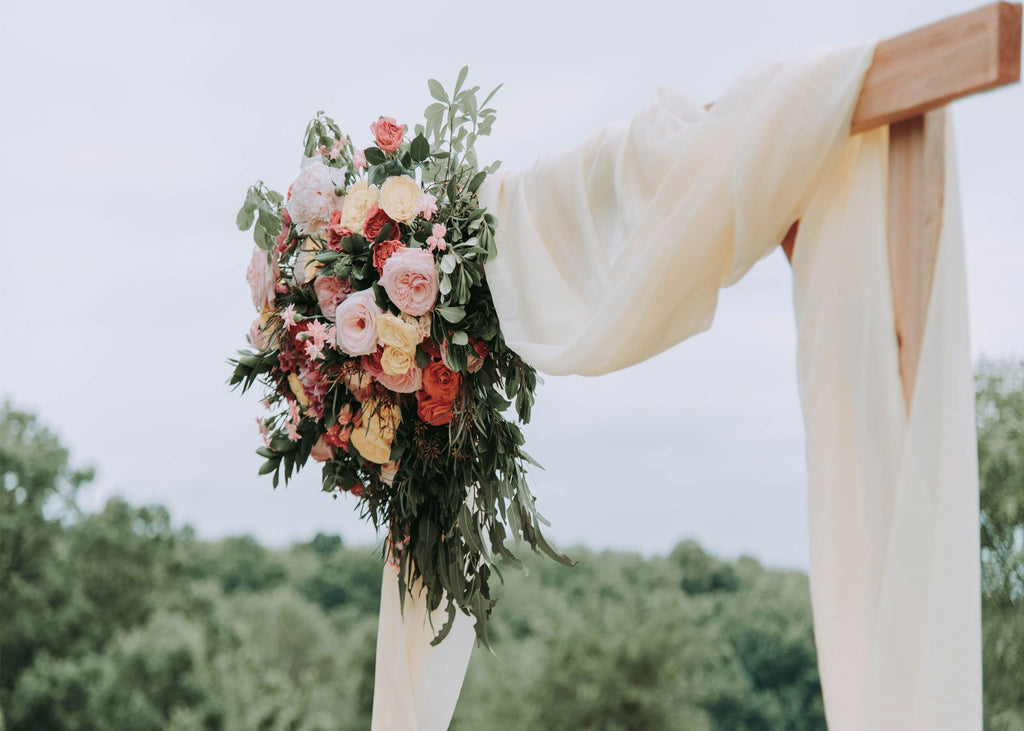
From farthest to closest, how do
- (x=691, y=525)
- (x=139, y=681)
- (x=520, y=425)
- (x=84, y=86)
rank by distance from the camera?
(x=691, y=525)
(x=139, y=681)
(x=84, y=86)
(x=520, y=425)

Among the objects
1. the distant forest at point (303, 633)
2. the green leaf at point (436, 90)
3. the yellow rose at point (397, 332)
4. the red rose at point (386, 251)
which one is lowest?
the distant forest at point (303, 633)

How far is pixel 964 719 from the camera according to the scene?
1.25 meters

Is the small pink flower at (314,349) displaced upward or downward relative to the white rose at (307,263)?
downward

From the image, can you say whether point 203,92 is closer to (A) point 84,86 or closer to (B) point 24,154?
(A) point 84,86

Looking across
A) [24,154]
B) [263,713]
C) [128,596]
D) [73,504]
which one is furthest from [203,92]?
[263,713]

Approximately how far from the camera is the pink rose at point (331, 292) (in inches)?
88.0

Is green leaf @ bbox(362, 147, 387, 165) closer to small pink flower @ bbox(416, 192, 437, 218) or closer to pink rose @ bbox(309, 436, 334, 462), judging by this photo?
small pink flower @ bbox(416, 192, 437, 218)

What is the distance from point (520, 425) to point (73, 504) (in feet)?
33.5

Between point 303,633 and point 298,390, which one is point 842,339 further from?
point 303,633

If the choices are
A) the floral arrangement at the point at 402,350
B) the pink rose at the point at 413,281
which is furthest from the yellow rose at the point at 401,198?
the pink rose at the point at 413,281

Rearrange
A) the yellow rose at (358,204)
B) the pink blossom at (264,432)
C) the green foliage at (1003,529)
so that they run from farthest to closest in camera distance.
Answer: the green foliage at (1003,529), the pink blossom at (264,432), the yellow rose at (358,204)

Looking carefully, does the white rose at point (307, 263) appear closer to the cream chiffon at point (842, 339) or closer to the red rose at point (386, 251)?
the red rose at point (386, 251)

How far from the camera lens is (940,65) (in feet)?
4.23

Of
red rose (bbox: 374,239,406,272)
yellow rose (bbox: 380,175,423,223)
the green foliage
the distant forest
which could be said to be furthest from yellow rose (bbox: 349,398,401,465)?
the distant forest
